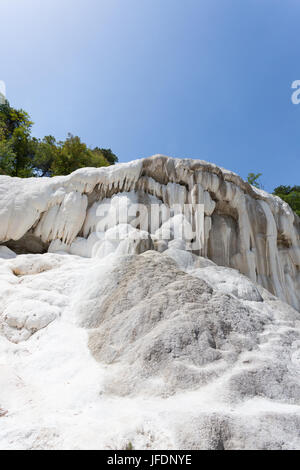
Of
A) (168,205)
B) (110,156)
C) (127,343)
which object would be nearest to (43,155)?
(110,156)

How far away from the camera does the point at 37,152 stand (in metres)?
19.2

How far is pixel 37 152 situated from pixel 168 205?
12.7 meters

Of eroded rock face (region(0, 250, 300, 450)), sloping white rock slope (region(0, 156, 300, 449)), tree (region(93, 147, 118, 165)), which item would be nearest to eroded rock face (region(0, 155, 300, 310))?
sloping white rock slope (region(0, 156, 300, 449))

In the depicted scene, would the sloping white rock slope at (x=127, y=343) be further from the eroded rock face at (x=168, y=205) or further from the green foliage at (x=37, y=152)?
the green foliage at (x=37, y=152)

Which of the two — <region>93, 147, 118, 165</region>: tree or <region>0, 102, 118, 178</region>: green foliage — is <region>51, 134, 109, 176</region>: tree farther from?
<region>93, 147, 118, 165</region>: tree

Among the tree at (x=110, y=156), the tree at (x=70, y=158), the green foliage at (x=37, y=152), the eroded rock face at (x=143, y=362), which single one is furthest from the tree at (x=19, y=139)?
the eroded rock face at (x=143, y=362)

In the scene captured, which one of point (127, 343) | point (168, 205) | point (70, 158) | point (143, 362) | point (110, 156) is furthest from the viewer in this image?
point (110, 156)

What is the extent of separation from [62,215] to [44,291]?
14.2 feet

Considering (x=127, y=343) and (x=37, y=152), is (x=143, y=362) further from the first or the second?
(x=37, y=152)

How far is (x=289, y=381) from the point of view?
10.3 ft

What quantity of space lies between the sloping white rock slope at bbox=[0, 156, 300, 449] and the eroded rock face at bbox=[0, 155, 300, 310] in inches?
2.9
